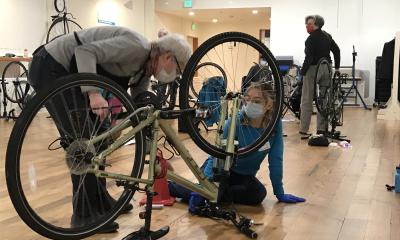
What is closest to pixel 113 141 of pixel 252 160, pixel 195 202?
pixel 195 202

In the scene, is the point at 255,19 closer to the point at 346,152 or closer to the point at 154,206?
the point at 346,152

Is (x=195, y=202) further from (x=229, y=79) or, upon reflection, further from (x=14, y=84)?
(x=14, y=84)

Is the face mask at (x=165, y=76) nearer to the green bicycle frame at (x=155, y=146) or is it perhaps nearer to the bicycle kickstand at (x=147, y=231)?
the green bicycle frame at (x=155, y=146)

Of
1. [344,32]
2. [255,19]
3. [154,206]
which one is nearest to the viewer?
[154,206]

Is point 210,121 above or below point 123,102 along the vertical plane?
below

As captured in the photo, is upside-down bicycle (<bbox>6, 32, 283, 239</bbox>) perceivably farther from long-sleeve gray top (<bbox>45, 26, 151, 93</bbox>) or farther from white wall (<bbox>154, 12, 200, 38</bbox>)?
white wall (<bbox>154, 12, 200, 38</bbox>)

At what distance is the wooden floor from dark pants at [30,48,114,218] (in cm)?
21

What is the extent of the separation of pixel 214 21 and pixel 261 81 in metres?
14.0

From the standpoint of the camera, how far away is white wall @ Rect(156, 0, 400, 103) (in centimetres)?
1128

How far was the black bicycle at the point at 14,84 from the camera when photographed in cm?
768

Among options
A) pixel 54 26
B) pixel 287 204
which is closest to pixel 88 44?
Answer: pixel 287 204

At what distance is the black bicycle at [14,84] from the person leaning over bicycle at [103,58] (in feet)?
19.7

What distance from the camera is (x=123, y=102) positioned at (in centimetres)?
181

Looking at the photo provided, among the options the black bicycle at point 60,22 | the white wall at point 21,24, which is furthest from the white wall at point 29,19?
the black bicycle at point 60,22
